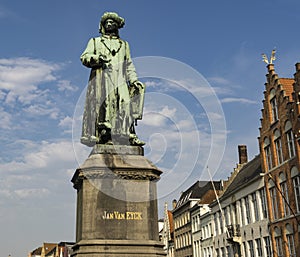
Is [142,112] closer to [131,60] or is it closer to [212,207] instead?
[131,60]

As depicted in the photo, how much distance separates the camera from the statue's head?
12.6m

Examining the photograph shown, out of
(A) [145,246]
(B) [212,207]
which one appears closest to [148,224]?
(A) [145,246]

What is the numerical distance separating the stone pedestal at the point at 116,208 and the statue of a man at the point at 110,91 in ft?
3.18

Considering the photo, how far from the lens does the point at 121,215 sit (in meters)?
10.2

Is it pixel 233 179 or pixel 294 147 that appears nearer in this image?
pixel 294 147

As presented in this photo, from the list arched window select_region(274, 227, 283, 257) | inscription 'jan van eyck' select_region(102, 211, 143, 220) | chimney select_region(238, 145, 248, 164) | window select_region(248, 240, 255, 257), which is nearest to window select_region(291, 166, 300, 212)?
arched window select_region(274, 227, 283, 257)

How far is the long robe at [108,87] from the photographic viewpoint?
11.9 metres

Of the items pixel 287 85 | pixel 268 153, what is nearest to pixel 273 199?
pixel 268 153

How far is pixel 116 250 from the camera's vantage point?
976 cm

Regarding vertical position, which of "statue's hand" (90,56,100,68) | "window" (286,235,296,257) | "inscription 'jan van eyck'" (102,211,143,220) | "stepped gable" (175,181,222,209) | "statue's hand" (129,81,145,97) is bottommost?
"inscription 'jan van eyck'" (102,211,143,220)

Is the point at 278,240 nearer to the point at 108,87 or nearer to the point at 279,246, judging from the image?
the point at 279,246

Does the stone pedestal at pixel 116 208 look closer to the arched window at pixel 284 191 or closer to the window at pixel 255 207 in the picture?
the arched window at pixel 284 191

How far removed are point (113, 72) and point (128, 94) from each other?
2.52ft

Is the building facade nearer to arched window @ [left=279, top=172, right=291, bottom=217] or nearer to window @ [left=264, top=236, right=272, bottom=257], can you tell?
window @ [left=264, top=236, right=272, bottom=257]
